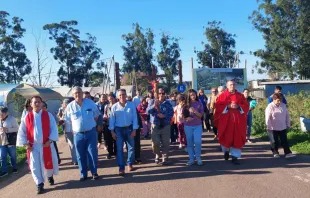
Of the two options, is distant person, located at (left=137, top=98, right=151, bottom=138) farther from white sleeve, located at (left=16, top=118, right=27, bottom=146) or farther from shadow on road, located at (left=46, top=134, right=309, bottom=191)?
white sleeve, located at (left=16, top=118, right=27, bottom=146)

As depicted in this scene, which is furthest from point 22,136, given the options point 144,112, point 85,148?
point 144,112

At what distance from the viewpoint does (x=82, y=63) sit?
5222 centimetres

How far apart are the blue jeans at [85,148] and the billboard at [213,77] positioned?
21445 millimetres

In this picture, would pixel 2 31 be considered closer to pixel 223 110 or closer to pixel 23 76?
pixel 23 76

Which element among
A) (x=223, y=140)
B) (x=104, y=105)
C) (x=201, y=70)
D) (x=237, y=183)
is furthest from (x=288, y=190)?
(x=201, y=70)

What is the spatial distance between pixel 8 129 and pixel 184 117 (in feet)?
13.0

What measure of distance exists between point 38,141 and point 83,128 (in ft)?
2.78

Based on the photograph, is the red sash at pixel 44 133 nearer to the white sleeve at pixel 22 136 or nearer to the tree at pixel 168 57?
the white sleeve at pixel 22 136

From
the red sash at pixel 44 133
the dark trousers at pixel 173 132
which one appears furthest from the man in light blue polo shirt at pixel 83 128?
the dark trousers at pixel 173 132

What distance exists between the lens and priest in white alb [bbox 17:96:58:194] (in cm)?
620

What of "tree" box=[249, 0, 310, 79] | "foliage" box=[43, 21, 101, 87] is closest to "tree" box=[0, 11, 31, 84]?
"foliage" box=[43, 21, 101, 87]

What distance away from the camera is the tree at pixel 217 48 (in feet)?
154

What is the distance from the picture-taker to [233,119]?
7598mm

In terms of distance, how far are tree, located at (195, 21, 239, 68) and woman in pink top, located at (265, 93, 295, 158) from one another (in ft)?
131
